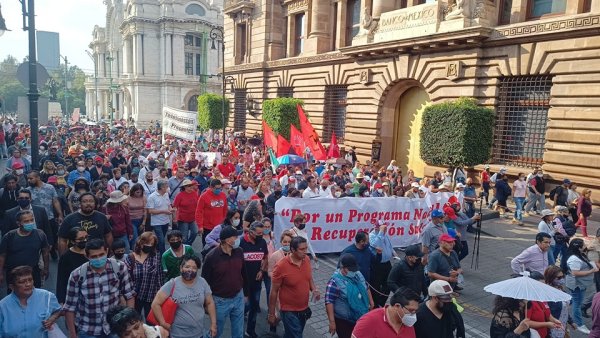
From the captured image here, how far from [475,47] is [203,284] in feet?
50.4

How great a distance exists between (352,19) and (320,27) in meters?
2.07

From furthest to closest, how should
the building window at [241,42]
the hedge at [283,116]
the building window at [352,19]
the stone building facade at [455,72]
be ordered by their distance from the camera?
the building window at [241,42]
the building window at [352,19]
the hedge at [283,116]
the stone building facade at [455,72]

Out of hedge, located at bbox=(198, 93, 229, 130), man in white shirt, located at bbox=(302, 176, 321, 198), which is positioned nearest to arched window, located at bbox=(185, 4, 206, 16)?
hedge, located at bbox=(198, 93, 229, 130)

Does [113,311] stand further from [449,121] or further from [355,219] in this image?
[449,121]

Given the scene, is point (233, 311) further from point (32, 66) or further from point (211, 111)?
point (211, 111)

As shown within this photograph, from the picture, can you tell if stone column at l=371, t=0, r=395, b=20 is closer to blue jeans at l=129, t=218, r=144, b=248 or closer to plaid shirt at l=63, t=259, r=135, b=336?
blue jeans at l=129, t=218, r=144, b=248

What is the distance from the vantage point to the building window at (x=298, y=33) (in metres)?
28.7

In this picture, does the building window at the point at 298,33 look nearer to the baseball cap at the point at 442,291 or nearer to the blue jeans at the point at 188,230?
A: the blue jeans at the point at 188,230

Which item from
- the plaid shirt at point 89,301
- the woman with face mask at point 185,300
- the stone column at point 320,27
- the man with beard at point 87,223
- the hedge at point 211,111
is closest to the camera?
the plaid shirt at point 89,301

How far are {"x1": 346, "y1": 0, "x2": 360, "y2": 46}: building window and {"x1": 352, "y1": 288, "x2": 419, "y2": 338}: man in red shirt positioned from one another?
75.1ft

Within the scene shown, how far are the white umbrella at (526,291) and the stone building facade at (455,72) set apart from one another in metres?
11.6

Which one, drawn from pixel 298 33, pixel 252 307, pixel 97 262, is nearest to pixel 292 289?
pixel 252 307

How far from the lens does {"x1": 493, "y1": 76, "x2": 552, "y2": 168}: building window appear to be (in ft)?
50.7

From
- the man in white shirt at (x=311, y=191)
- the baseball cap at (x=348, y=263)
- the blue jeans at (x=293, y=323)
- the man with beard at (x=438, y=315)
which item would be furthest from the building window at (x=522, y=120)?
the blue jeans at (x=293, y=323)
